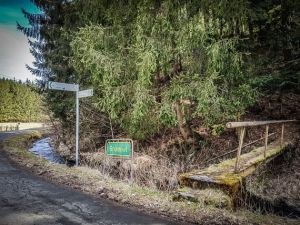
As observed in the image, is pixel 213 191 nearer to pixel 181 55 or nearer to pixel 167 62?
pixel 167 62

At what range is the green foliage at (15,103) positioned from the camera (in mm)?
41406

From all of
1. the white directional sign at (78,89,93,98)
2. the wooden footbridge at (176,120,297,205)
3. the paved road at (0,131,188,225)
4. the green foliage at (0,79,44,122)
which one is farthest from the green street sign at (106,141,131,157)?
the green foliage at (0,79,44,122)

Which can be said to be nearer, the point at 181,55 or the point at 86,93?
the point at 86,93

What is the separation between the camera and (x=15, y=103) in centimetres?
4350

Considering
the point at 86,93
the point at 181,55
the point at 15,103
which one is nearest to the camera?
the point at 86,93

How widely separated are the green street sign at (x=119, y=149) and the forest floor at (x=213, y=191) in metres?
0.70

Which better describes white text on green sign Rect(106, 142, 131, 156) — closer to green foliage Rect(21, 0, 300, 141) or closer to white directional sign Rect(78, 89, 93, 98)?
green foliage Rect(21, 0, 300, 141)

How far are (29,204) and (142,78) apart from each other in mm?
4854

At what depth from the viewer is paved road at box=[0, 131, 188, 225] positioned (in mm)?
3438

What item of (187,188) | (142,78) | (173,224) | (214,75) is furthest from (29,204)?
(214,75)

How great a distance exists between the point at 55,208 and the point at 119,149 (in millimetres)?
2124

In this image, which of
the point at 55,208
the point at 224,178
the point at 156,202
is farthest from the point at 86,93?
the point at 224,178

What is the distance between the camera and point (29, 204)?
4074 millimetres

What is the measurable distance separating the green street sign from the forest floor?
2.30 ft
